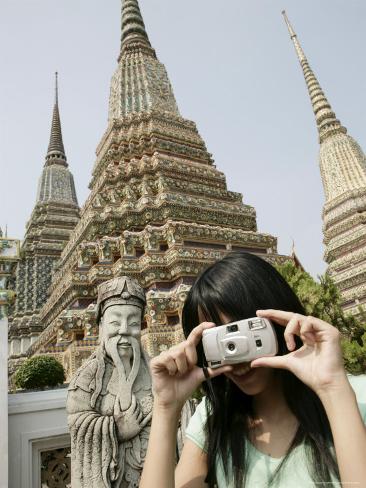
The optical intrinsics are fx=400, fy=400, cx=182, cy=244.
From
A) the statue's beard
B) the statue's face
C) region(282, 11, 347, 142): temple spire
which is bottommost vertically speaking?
the statue's beard

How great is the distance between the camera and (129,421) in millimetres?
3158

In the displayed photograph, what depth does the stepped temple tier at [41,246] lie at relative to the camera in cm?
1980

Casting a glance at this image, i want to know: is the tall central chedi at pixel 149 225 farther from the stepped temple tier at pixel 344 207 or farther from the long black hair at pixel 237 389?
the long black hair at pixel 237 389

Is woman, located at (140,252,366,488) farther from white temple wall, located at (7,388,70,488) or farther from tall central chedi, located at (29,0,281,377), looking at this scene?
tall central chedi, located at (29,0,281,377)

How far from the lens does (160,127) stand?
17.1 metres

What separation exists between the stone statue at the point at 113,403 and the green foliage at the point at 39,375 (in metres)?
4.32

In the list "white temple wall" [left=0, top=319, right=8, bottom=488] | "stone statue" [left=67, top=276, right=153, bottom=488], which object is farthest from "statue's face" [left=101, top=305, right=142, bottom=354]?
"white temple wall" [left=0, top=319, right=8, bottom=488]

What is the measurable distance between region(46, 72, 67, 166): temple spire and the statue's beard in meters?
27.6

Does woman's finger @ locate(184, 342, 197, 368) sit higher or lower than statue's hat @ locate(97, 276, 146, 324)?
lower

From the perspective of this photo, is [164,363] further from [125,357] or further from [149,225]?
[149,225]

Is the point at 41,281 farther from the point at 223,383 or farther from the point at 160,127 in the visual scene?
the point at 223,383

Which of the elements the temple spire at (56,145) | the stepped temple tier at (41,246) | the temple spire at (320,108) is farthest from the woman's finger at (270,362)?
the temple spire at (56,145)

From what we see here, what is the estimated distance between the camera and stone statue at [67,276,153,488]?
120 inches

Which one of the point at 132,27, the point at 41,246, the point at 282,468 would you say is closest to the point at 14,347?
the point at 41,246
